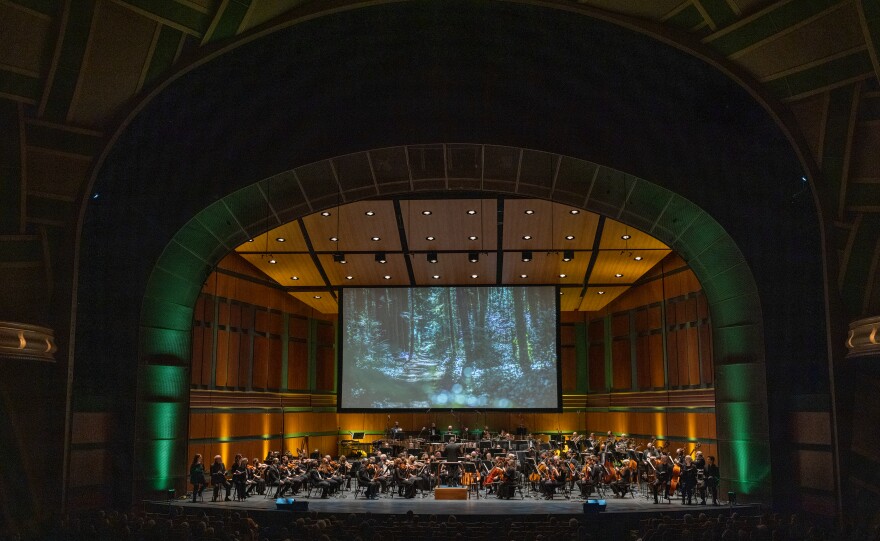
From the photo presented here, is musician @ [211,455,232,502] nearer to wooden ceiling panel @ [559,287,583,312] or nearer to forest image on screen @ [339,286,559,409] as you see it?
forest image on screen @ [339,286,559,409]

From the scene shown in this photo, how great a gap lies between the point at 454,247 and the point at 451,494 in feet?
24.4

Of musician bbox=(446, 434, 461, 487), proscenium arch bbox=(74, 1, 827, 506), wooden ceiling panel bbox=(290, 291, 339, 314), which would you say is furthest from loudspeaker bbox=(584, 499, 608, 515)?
wooden ceiling panel bbox=(290, 291, 339, 314)

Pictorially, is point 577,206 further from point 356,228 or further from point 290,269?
point 290,269

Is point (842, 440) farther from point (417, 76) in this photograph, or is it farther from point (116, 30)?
point (116, 30)

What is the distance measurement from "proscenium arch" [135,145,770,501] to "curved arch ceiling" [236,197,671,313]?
1.61 meters

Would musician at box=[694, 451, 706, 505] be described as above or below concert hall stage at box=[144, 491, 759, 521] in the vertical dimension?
above

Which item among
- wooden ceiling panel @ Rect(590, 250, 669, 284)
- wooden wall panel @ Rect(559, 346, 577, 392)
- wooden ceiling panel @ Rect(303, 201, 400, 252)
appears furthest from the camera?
wooden wall panel @ Rect(559, 346, 577, 392)

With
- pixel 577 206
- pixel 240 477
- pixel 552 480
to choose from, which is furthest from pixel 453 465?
pixel 577 206

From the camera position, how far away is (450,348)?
24000 mm

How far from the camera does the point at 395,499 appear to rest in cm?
1792

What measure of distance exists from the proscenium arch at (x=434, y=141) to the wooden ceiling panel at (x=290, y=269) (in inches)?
205

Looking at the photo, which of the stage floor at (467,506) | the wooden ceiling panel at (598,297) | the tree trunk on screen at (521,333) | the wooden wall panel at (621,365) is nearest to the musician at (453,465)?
the stage floor at (467,506)

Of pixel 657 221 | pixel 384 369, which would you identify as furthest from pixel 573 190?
pixel 384 369

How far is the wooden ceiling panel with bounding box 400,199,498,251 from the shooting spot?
19.4 metres
